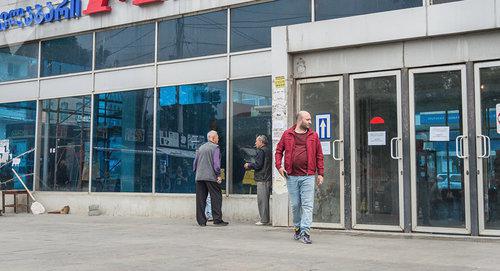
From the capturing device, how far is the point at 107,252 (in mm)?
7223

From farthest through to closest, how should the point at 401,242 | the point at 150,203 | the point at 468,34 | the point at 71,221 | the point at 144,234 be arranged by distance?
the point at 150,203 → the point at 71,221 → the point at 144,234 → the point at 468,34 → the point at 401,242

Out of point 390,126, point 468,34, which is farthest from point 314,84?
point 468,34

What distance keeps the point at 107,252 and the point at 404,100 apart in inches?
195

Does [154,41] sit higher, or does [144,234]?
[154,41]

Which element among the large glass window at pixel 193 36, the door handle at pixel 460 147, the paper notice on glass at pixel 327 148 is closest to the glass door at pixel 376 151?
the paper notice on glass at pixel 327 148

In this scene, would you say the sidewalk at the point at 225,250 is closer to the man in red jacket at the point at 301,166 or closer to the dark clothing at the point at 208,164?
the man in red jacket at the point at 301,166

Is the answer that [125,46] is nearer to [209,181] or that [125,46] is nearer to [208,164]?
[208,164]

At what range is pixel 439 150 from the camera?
353 inches

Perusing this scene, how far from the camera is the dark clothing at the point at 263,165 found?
35.7 ft

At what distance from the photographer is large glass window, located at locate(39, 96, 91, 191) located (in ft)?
47.5

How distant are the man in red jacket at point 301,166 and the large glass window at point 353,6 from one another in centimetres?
355

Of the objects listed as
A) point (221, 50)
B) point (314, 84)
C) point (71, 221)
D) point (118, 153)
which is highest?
point (221, 50)

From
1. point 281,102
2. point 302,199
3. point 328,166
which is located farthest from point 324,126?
point 302,199

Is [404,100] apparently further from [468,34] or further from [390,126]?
[468,34]
